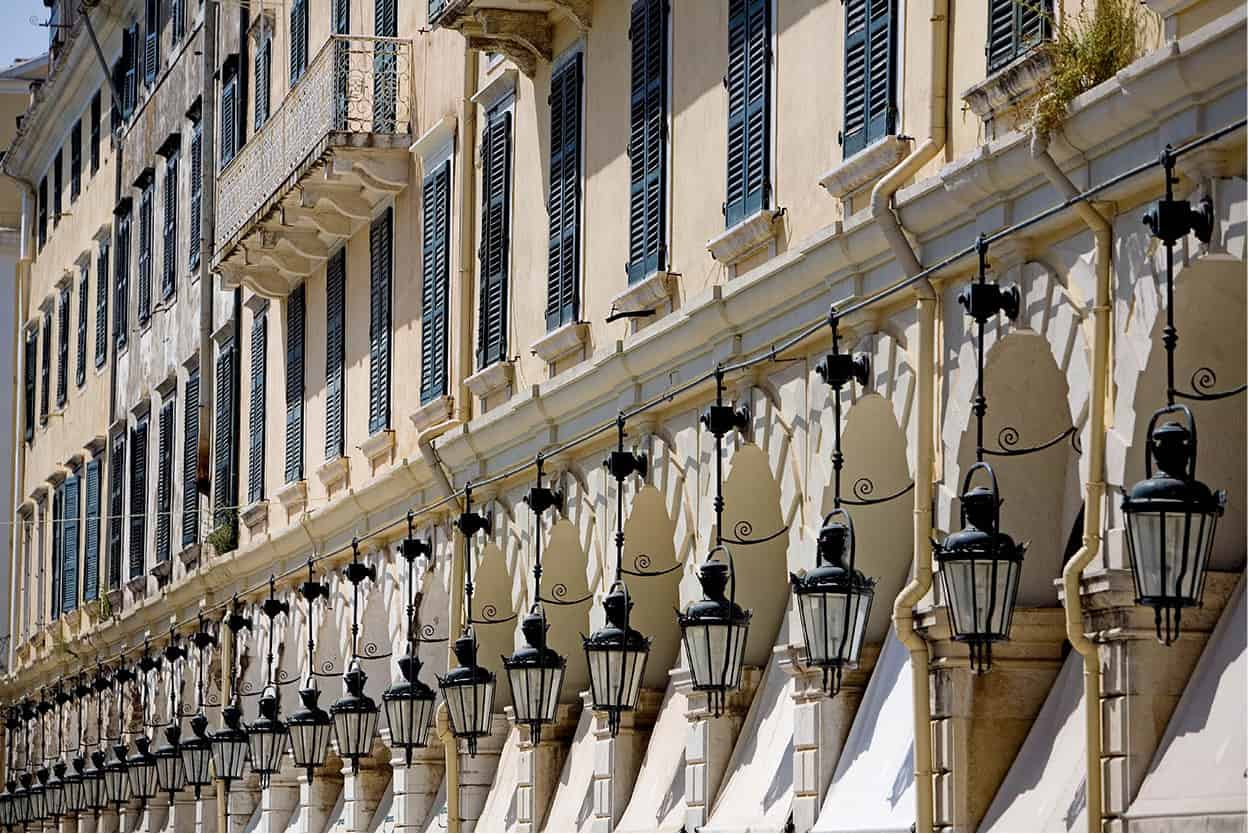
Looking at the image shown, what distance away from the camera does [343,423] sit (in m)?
28.6

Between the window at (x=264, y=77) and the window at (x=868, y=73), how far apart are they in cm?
1549

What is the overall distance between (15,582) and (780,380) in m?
32.5

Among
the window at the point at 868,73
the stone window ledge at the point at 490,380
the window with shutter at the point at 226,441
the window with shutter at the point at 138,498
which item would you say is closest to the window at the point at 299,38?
the window with shutter at the point at 226,441

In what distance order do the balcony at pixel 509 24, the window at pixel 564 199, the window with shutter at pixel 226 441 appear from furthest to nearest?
the window with shutter at pixel 226 441
the balcony at pixel 509 24
the window at pixel 564 199

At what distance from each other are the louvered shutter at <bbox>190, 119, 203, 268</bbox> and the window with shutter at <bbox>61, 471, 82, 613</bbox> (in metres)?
8.11

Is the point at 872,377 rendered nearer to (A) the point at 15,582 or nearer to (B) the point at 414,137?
(B) the point at 414,137

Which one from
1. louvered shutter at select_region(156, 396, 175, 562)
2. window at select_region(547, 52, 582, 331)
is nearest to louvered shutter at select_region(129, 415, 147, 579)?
louvered shutter at select_region(156, 396, 175, 562)

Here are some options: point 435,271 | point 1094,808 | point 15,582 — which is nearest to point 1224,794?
point 1094,808

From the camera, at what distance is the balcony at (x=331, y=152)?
1050 inches

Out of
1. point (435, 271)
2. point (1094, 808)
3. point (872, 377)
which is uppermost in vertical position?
point (435, 271)

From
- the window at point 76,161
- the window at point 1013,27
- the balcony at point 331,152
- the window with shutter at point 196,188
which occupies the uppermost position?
the window at point 76,161

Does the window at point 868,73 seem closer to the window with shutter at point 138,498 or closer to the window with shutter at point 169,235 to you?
the window with shutter at point 169,235

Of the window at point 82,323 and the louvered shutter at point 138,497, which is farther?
the window at point 82,323

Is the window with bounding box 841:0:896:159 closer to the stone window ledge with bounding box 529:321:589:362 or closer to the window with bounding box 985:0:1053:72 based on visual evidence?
the window with bounding box 985:0:1053:72
